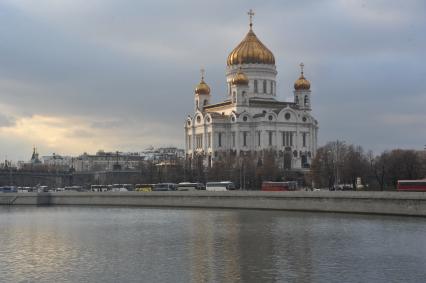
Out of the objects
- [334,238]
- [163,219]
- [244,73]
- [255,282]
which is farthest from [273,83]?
[255,282]

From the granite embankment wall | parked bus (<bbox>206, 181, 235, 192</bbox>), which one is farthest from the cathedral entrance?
the granite embankment wall

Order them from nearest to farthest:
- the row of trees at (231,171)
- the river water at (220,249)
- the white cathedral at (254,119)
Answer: the river water at (220,249)
the row of trees at (231,171)
the white cathedral at (254,119)

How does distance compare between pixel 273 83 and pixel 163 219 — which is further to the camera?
pixel 273 83

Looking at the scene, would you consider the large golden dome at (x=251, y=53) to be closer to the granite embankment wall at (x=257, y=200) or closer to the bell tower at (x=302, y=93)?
the bell tower at (x=302, y=93)

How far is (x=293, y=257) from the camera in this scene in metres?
26.0

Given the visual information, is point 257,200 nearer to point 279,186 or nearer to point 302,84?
point 279,186

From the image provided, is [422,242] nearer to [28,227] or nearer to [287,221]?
[287,221]

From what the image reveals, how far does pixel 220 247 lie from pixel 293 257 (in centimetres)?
381

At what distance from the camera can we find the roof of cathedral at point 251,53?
86.0 meters

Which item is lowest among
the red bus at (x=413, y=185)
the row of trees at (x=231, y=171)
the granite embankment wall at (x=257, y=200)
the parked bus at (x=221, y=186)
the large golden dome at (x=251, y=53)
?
the granite embankment wall at (x=257, y=200)

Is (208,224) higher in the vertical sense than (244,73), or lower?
lower

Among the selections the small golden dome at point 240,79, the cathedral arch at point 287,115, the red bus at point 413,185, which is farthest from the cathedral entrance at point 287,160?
the red bus at point 413,185

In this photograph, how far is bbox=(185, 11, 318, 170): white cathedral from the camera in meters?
83.9

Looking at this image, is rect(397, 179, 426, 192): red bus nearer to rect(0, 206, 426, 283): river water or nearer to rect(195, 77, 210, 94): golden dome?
rect(0, 206, 426, 283): river water
